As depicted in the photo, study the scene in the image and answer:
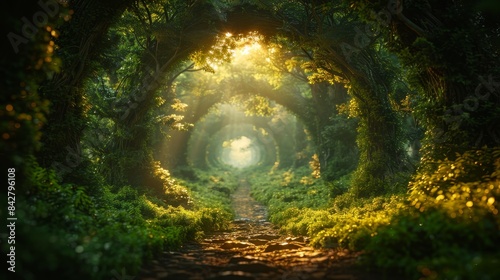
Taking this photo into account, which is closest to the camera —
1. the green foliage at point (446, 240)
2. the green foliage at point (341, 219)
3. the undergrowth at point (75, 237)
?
the undergrowth at point (75, 237)

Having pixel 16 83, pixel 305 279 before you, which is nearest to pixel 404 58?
pixel 305 279

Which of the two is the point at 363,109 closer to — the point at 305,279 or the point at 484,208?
the point at 484,208

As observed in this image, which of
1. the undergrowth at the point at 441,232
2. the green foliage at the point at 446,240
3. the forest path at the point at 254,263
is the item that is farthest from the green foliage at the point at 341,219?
the green foliage at the point at 446,240

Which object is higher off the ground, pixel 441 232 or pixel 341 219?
pixel 341 219

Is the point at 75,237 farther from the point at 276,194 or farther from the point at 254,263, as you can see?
the point at 276,194

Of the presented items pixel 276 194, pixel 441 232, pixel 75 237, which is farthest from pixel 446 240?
pixel 276 194

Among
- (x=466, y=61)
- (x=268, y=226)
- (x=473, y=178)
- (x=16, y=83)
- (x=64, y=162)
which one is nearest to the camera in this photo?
(x=16, y=83)

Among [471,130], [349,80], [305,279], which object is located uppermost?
[349,80]

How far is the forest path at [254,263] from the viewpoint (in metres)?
4.57

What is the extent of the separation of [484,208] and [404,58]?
13.8 feet

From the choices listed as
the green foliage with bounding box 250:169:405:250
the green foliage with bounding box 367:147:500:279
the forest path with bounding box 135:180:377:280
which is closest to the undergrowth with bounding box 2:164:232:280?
the forest path with bounding box 135:180:377:280

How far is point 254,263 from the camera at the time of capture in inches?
201

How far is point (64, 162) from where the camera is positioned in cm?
765

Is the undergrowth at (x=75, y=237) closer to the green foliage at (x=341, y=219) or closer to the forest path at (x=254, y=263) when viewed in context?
the forest path at (x=254, y=263)
